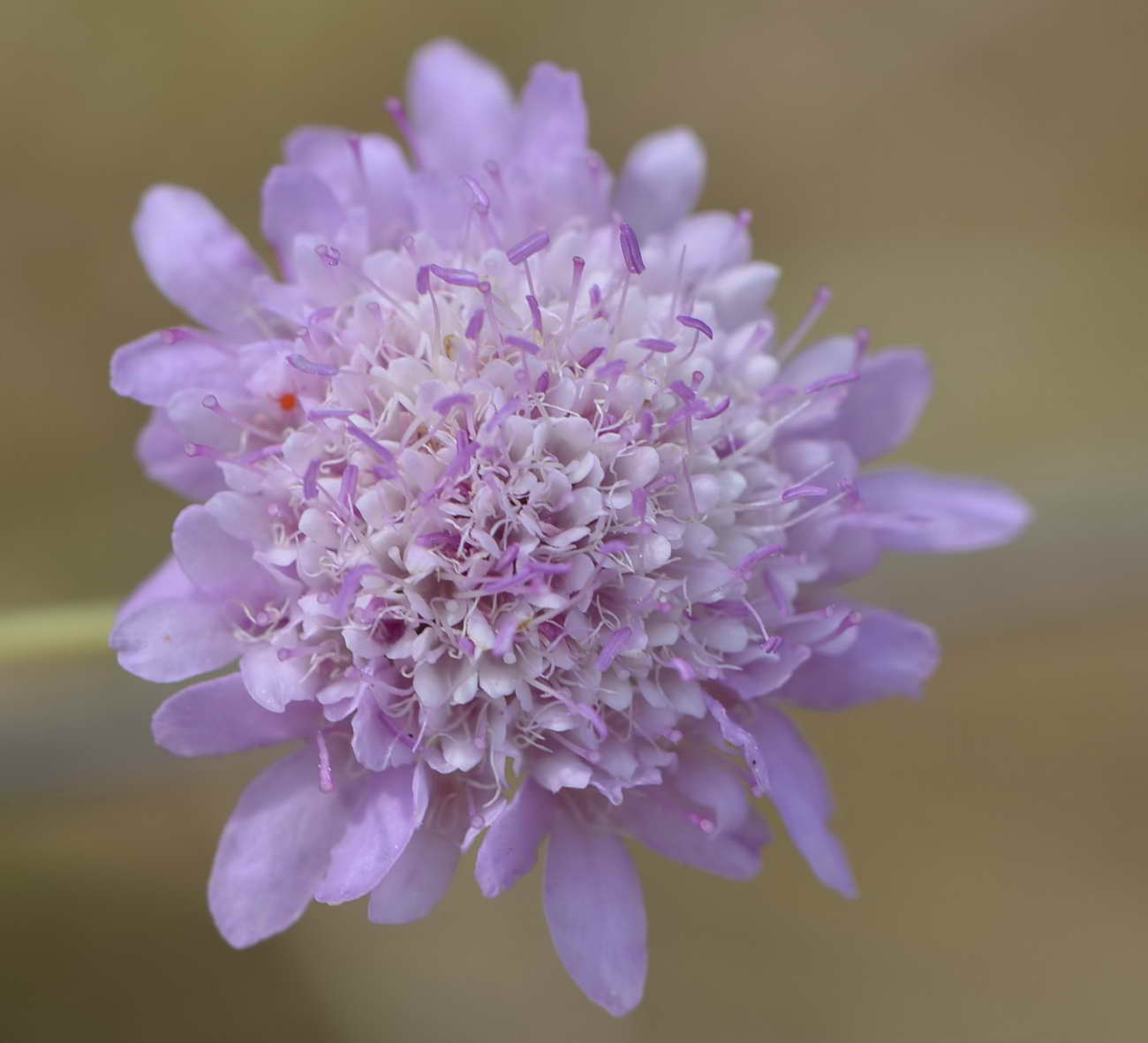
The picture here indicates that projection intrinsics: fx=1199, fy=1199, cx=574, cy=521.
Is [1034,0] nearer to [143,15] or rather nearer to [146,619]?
[143,15]

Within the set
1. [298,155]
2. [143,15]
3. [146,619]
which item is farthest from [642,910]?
[143,15]

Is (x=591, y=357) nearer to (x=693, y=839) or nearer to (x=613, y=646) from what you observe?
(x=613, y=646)

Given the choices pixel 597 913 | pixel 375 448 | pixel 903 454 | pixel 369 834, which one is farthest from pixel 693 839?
pixel 903 454

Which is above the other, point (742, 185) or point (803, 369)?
point (742, 185)

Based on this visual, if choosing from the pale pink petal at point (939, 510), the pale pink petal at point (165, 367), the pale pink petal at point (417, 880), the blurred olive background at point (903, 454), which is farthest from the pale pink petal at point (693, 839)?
the blurred olive background at point (903, 454)

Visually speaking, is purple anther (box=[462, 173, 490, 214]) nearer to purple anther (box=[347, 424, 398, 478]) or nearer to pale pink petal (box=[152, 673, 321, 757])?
purple anther (box=[347, 424, 398, 478])

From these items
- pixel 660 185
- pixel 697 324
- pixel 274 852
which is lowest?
pixel 274 852

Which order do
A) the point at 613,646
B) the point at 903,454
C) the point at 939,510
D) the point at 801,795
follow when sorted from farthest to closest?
1. the point at 903,454
2. the point at 939,510
3. the point at 801,795
4. the point at 613,646
